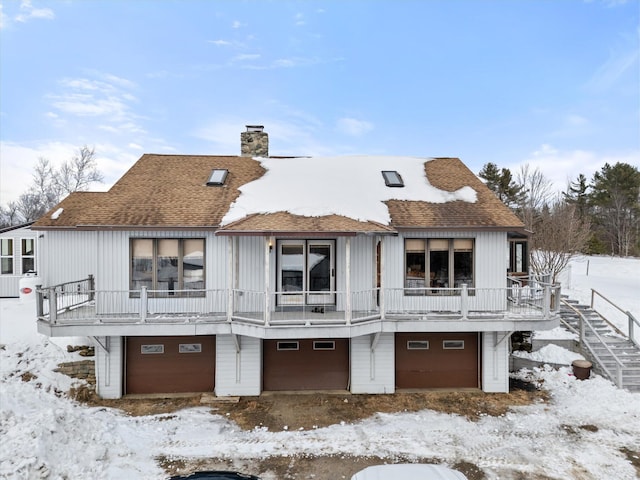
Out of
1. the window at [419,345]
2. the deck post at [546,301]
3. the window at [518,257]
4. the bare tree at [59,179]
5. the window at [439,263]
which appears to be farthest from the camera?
the bare tree at [59,179]

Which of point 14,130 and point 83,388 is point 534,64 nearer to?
point 83,388

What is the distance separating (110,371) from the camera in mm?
9961

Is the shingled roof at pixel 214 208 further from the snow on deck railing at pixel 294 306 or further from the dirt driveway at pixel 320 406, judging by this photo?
the dirt driveway at pixel 320 406

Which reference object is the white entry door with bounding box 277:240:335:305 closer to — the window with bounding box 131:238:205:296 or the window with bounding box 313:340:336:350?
the window with bounding box 313:340:336:350

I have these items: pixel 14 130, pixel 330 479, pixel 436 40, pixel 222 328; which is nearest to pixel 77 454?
pixel 222 328

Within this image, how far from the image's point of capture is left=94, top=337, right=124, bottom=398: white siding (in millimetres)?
9938

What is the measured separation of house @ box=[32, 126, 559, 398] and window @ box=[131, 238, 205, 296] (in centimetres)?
3

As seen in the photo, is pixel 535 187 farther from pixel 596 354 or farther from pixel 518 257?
pixel 596 354

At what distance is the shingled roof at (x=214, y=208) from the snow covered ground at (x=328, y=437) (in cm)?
497

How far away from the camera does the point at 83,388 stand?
10.1 meters

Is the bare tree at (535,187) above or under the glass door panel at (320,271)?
above

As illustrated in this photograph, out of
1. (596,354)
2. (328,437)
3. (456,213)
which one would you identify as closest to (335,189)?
(456,213)

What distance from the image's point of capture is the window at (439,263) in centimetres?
1031

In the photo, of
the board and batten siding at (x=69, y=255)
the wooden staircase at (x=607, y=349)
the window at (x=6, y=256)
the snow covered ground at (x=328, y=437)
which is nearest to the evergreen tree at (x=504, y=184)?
the wooden staircase at (x=607, y=349)
